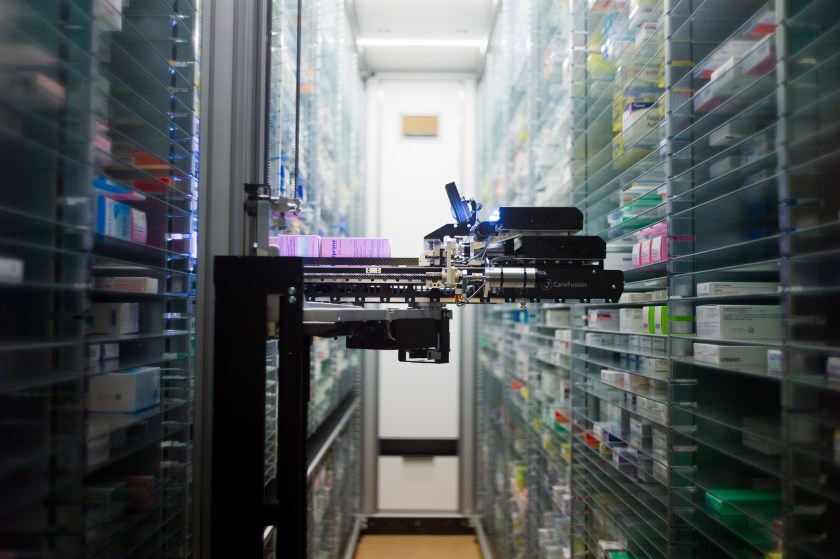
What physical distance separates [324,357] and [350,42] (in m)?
2.48

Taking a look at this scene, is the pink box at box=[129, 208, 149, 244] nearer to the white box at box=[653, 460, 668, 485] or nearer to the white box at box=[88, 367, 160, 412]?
the white box at box=[88, 367, 160, 412]

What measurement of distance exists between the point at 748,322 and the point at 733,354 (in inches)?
2.9

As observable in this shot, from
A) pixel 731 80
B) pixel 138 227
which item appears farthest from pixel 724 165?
pixel 138 227

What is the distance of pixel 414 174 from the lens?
549 cm

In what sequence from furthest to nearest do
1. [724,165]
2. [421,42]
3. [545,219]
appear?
[421,42]
[545,219]
[724,165]

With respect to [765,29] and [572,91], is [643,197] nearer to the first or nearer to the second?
[765,29]

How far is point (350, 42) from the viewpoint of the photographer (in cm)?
445

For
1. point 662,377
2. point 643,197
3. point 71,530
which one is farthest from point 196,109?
point 662,377

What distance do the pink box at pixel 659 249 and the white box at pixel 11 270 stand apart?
4.55ft

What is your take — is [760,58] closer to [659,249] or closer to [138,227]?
[659,249]

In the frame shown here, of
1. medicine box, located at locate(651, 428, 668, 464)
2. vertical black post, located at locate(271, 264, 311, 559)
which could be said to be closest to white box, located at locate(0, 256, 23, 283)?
vertical black post, located at locate(271, 264, 311, 559)

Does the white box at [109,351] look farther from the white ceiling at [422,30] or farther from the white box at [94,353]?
the white ceiling at [422,30]

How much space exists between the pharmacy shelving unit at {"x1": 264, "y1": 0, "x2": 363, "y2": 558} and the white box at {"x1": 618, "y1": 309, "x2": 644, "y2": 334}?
1097 mm

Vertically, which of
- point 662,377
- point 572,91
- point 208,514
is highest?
point 572,91
